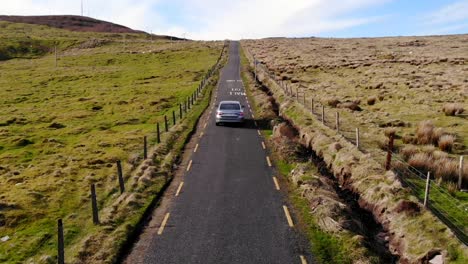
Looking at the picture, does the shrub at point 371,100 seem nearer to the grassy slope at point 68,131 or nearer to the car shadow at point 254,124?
the car shadow at point 254,124

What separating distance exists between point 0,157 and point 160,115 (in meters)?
15.8

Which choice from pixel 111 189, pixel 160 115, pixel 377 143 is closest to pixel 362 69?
→ pixel 160 115

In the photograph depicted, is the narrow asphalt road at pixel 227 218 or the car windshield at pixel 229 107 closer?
the narrow asphalt road at pixel 227 218

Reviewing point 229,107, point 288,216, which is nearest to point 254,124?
point 229,107

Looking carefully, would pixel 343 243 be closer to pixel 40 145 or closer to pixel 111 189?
pixel 111 189

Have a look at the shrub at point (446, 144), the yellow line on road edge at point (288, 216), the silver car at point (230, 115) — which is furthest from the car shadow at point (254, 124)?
the yellow line on road edge at point (288, 216)

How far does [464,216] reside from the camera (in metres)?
13.9

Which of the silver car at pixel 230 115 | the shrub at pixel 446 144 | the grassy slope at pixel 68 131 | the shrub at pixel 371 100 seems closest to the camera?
the grassy slope at pixel 68 131

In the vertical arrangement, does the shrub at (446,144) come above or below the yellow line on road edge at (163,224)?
above

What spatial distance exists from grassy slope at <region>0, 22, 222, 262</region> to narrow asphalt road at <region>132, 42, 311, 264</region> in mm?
3403

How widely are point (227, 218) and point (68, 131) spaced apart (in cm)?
2455

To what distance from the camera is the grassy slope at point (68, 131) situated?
17297 millimetres

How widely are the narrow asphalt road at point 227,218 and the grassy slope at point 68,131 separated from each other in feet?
11.2

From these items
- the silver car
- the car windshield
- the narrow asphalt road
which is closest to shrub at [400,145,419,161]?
the narrow asphalt road
